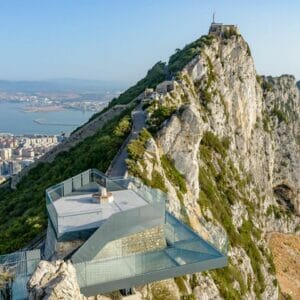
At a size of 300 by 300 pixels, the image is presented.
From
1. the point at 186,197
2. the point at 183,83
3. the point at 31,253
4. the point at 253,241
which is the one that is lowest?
the point at 253,241

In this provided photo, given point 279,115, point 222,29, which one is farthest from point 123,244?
point 279,115

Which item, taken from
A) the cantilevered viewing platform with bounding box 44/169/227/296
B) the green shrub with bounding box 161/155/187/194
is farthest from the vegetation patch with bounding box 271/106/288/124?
the cantilevered viewing platform with bounding box 44/169/227/296

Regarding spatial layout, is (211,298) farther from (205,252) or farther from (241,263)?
(241,263)

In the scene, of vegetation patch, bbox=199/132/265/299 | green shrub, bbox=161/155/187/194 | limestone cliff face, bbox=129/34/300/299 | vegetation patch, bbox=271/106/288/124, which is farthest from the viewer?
vegetation patch, bbox=271/106/288/124

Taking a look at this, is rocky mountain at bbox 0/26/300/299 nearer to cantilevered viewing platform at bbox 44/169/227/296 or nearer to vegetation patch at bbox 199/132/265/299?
vegetation patch at bbox 199/132/265/299

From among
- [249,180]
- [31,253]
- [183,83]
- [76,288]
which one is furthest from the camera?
[249,180]

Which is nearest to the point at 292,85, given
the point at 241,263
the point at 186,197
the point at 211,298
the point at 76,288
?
the point at 241,263

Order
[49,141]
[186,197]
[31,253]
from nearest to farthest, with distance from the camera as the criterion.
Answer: [31,253] → [186,197] → [49,141]
